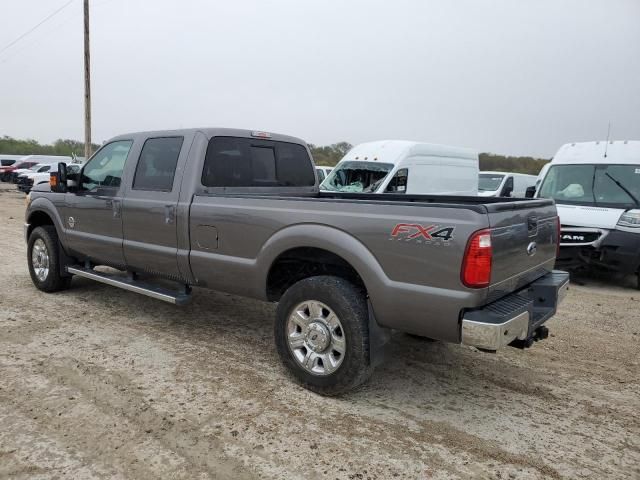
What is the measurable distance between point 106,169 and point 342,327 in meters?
3.39

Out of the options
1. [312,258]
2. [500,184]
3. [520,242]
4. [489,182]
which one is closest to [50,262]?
[312,258]

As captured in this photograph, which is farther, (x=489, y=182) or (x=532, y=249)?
(x=489, y=182)

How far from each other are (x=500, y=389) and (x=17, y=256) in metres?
7.99

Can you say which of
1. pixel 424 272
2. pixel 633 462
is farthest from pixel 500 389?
pixel 424 272

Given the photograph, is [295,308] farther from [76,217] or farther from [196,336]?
[76,217]

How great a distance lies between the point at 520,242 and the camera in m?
3.29

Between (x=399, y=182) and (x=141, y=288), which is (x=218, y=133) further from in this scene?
(x=399, y=182)

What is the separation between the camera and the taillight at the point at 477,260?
9.39 feet

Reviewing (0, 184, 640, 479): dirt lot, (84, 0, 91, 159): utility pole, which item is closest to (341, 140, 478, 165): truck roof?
(0, 184, 640, 479): dirt lot

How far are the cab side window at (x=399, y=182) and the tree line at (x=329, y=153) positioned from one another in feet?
35.9

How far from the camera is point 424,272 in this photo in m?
3.02

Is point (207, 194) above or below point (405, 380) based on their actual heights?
above

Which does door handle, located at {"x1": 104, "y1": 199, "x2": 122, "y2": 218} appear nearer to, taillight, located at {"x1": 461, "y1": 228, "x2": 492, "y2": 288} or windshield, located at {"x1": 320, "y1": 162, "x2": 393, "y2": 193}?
taillight, located at {"x1": 461, "y1": 228, "x2": 492, "y2": 288}

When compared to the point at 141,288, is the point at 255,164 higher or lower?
higher
